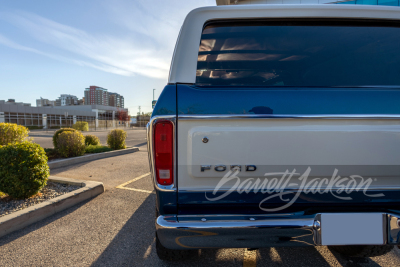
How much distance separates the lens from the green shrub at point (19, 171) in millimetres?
3277

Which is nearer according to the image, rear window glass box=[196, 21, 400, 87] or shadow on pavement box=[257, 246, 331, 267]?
rear window glass box=[196, 21, 400, 87]

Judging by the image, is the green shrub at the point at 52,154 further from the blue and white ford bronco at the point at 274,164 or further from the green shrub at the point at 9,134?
the blue and white ford bronco at the point at 274,164

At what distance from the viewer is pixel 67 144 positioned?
717 cm

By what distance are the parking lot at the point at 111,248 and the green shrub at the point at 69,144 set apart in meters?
4.44

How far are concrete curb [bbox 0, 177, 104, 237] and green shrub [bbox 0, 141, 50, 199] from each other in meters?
0.48

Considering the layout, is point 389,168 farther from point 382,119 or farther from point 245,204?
point 245,204

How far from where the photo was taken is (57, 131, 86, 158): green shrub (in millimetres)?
7160

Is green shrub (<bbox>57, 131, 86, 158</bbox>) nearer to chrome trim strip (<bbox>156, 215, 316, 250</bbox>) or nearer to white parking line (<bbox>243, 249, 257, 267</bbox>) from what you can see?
white parking line (<bbox>243, 249, 257, 267</bbox>)

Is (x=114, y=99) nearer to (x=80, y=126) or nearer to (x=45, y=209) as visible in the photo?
(x=80, y=126)

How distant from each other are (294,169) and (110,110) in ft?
220

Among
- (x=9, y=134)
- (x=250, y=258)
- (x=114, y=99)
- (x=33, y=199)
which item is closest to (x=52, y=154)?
(x=9, y=134)

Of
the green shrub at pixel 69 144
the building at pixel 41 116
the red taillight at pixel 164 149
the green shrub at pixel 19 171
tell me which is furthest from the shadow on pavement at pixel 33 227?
the building at pixel 41 116

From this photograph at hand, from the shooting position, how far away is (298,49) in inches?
68.9

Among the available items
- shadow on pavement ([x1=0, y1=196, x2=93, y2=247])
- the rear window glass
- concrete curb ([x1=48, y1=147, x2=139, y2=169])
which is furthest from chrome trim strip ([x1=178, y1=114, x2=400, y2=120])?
concrete curb ([x1=48, y1=147, x2=139, y2=169])
